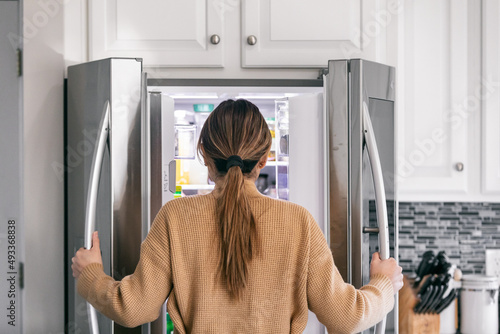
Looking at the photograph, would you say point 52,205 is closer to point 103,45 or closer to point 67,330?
point 67,330

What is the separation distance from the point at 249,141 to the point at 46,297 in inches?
33.8

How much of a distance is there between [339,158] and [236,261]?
51 centimetres

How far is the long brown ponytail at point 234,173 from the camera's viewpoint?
1119 millimetres

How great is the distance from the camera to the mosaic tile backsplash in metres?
2.51

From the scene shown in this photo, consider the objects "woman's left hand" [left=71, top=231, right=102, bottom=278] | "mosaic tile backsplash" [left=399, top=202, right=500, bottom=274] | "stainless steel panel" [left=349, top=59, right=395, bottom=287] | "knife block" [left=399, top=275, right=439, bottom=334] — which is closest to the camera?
"woman's left hand" [left=71, top=231, right=102, bottom=278]

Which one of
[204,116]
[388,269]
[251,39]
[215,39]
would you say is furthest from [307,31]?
[388,269]

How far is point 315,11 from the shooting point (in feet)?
5.40

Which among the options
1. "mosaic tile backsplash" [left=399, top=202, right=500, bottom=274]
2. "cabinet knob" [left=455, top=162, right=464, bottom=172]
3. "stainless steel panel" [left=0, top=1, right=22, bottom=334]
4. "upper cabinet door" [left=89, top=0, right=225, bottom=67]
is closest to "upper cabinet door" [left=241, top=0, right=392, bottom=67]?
"upper cabinet door" [left=89, top=0, right=225, bottom=67]

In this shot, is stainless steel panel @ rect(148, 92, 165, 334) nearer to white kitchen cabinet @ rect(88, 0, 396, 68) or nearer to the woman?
white kitchen cabinet @ rect(88, 0, 396, 68)

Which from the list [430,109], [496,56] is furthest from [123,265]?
[496,56]

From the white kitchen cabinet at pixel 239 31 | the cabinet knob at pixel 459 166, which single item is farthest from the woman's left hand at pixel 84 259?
the cabinet knob at pixel 459 166

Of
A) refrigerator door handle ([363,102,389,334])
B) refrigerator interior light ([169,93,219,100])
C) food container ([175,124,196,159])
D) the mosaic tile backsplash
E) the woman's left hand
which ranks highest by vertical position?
refrigerator interior light ([169,93,219,100])

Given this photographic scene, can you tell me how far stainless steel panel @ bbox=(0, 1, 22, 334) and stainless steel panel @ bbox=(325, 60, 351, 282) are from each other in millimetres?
903

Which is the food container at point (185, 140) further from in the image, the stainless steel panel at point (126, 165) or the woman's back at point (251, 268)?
the woman's back at point (251, 268)
